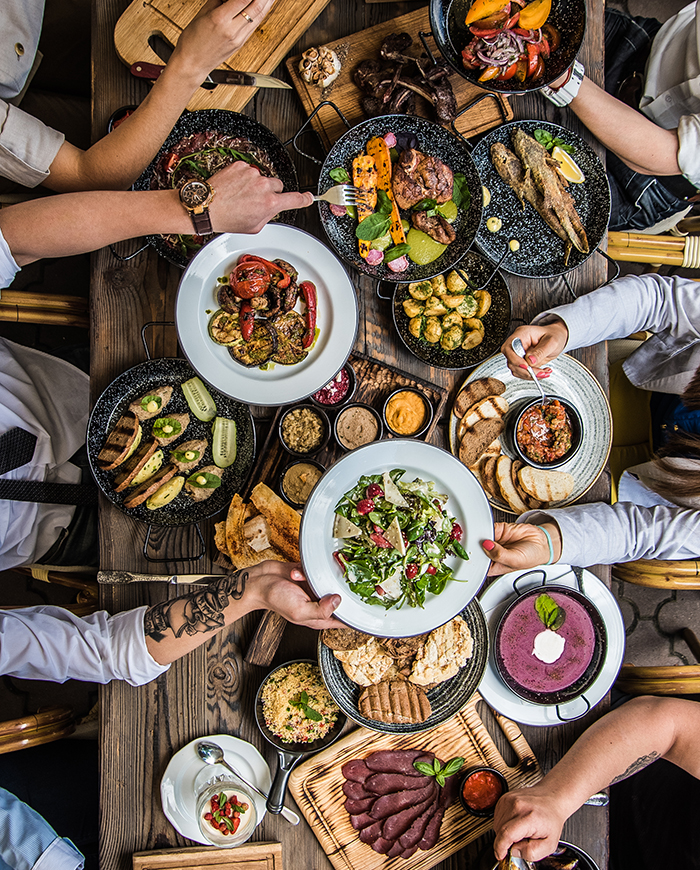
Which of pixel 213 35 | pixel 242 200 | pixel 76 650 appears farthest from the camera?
pixel 76 650

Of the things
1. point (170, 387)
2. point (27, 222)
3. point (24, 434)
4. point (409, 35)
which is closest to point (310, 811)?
point (170, 387)

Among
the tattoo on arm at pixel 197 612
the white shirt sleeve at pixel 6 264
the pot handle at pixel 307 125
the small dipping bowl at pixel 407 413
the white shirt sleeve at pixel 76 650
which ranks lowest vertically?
the white shirt sleeve at pixel 76 650

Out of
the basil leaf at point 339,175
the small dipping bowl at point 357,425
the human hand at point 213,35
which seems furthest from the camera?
the small dipping bowl at point 357,425

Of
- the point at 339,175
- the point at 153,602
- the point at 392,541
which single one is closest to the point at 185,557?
the point at 153,602

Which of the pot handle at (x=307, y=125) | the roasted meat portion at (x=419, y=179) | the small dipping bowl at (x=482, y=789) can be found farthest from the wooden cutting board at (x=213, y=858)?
the pot handle at (x=307, y=125)

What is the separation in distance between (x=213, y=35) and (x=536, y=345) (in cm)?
152

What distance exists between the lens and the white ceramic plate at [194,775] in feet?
6.81

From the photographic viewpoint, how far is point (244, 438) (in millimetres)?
2092

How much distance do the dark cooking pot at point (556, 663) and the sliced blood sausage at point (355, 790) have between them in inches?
26.8

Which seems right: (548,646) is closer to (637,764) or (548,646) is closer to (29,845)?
(637,764)

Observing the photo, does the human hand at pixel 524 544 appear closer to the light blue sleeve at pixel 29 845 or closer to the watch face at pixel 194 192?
the watch face at pixel 194 192

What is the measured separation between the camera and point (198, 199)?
184 centimetres

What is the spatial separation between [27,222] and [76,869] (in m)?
2.33

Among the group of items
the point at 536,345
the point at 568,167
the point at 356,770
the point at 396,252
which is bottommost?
the point at 356,770
